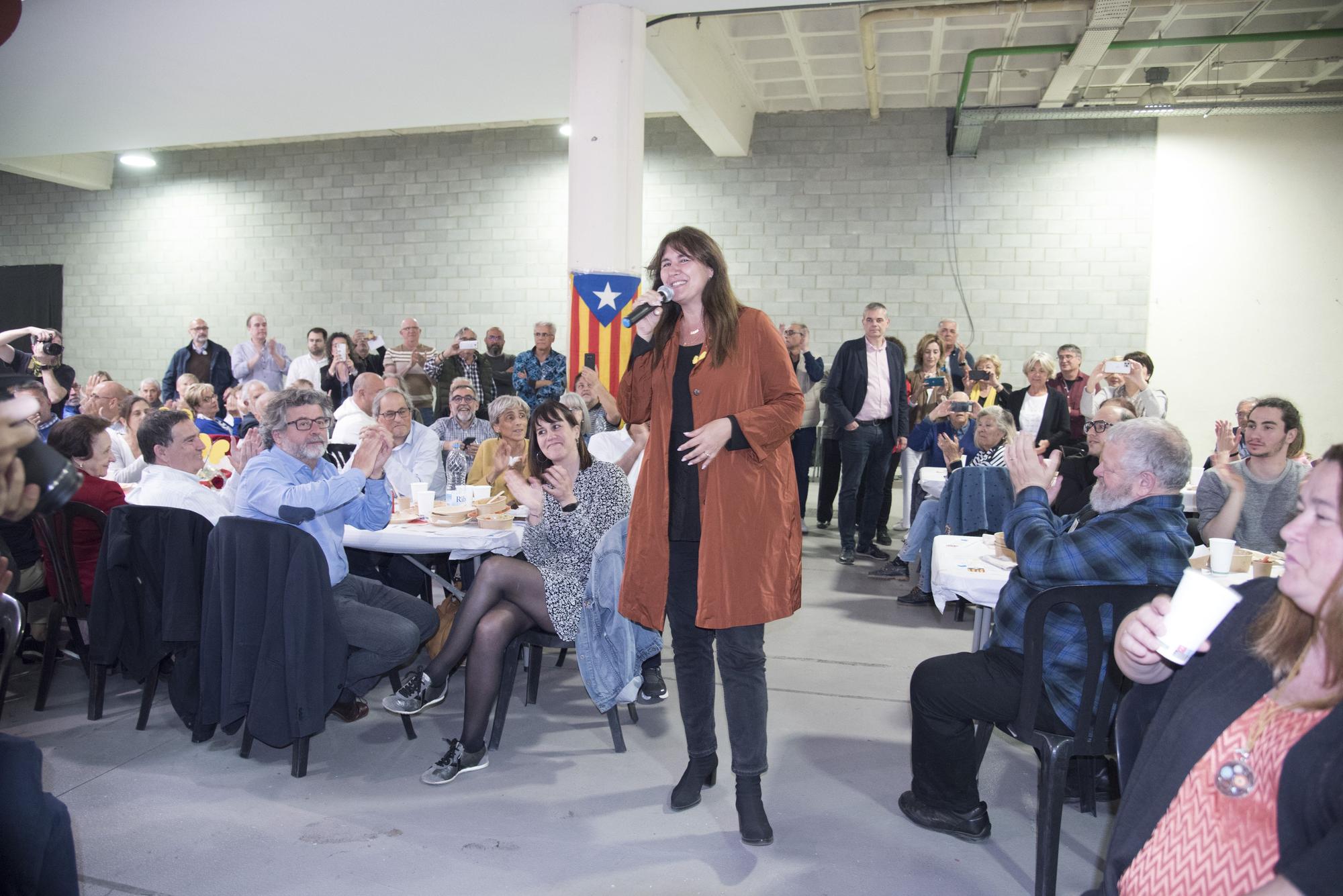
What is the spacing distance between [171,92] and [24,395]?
24.7 ft

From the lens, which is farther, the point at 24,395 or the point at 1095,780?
the point at 1095,780

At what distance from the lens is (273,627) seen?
8.77 feet

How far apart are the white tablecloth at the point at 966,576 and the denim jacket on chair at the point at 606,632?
948mm

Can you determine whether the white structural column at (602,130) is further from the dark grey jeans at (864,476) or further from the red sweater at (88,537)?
the red sweater at (88,537)

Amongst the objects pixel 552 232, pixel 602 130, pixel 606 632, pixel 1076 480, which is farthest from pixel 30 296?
pixel 1076 480

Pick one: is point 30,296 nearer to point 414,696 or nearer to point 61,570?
point 61,570

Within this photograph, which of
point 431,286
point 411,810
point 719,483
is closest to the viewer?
point 719,483

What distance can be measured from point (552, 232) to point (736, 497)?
821 centimetres

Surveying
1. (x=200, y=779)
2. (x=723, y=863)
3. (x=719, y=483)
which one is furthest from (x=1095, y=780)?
(x=200, y=779)

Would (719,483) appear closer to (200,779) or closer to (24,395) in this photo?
(24,395)

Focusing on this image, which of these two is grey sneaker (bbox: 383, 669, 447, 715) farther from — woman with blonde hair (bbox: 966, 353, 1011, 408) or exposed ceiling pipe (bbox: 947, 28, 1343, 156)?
exposed ceiling pipe (bbox: 947, 28, 1343, 156)

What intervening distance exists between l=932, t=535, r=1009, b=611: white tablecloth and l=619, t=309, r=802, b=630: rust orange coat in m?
0.50

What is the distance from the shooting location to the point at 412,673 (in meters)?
3.13

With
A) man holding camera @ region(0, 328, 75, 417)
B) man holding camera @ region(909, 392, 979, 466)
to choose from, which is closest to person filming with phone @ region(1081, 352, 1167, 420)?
man holding camera @ region(909, 392, 979, 466)
